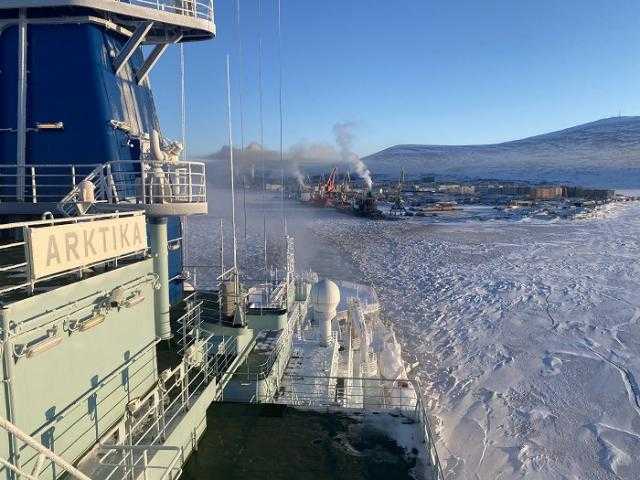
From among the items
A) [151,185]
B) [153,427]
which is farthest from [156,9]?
[153,427]

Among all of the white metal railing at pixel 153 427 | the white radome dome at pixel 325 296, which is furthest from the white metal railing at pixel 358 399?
the white radome dome at pixel 325 296

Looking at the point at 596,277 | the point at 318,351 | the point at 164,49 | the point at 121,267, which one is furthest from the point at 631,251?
the point at 121,267

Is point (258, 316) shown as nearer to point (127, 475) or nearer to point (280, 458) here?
point (280, 458)

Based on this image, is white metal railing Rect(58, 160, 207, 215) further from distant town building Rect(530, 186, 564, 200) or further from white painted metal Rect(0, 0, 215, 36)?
distant town building Rect(530, 186, 564, 200)

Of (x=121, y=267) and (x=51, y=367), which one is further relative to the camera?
(x=121, y=267)

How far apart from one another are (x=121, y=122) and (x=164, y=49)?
9.90 feet

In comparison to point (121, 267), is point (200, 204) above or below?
above

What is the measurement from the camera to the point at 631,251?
35.2 m

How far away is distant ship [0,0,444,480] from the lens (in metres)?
5.51

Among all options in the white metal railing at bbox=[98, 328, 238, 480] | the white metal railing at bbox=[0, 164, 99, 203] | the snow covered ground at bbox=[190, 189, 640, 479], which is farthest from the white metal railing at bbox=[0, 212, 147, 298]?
the snow covered ground at bbox=[190, 189, 640, 479]

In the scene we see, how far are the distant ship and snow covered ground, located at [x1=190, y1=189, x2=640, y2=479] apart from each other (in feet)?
6.74

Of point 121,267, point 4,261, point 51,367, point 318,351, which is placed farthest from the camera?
point 318,351

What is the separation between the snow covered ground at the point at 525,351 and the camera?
11.0m

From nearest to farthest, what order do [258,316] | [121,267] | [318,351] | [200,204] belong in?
[121,267], [200,204], [258,316], [318,351]
